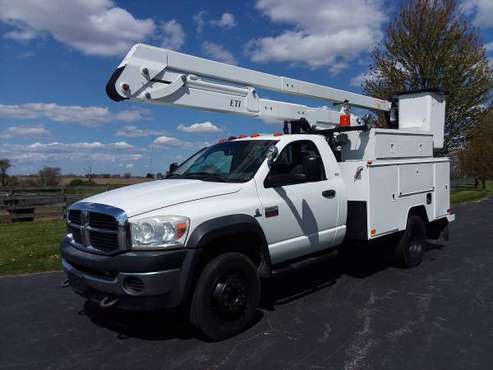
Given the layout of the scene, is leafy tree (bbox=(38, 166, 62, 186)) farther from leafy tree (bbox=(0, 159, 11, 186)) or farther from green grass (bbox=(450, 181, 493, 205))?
green grass (bbox=(450, 181, 493, 205))

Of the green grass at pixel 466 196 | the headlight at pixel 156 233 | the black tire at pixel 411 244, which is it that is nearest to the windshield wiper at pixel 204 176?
the headlight at pixel 156 233

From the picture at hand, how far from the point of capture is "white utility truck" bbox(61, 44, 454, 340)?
402 centimetres

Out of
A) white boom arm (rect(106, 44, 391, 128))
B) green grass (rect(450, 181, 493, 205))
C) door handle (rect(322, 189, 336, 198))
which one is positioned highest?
white boom arm (rect(106, 44, 391, 128))

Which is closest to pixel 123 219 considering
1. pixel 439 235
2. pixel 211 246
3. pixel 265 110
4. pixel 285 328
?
pixel 211 246

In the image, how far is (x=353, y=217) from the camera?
6.13m

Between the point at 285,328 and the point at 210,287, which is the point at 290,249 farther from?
the point at 210,287

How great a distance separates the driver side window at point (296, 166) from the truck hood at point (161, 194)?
606 mm

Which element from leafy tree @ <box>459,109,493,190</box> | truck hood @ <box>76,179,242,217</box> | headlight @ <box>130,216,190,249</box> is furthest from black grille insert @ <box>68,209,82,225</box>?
leafy tree @ <box>459,109,493,190</box>

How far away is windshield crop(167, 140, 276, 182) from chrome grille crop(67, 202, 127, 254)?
1330 millimetres

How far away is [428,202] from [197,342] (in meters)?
4.99

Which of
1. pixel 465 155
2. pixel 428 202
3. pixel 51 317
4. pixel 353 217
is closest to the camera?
pixel 51 317

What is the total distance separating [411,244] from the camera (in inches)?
285

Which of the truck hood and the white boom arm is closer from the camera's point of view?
the truck hood

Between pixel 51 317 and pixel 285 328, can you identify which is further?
pixel 51 317
